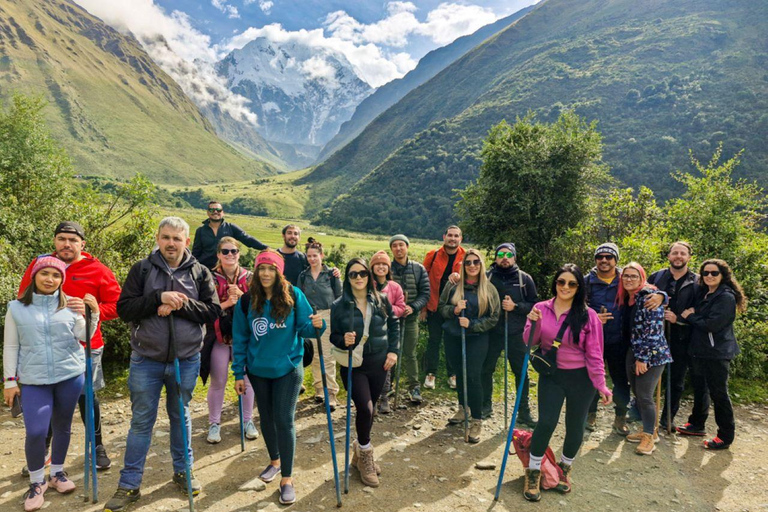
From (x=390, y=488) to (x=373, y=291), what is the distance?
95.0 inches

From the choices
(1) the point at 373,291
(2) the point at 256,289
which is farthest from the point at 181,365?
(1) the point at 373,291

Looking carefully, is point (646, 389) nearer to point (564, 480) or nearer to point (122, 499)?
point (564, 480)

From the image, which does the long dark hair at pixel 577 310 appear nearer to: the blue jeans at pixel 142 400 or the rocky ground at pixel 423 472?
the rocky ground at pixel 423 472

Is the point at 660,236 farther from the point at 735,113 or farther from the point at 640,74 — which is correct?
the point at 640,74

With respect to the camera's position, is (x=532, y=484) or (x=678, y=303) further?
(x=678, y=303)

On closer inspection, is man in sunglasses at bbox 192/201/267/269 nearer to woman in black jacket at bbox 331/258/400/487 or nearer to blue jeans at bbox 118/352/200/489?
woman in black jacket at bbox 331/258/400/487

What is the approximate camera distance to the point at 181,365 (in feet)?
14.9

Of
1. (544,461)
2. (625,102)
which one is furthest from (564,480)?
(625,102)

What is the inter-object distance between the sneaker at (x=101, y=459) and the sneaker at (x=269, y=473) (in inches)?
77.6

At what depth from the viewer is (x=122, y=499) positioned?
4293mm

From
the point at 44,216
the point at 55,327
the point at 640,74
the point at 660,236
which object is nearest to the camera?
the point at 55,327

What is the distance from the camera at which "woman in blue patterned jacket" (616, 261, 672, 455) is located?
19.1 feet

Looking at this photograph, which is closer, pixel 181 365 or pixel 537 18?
pixel 181 365

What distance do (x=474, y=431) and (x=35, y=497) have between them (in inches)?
213
